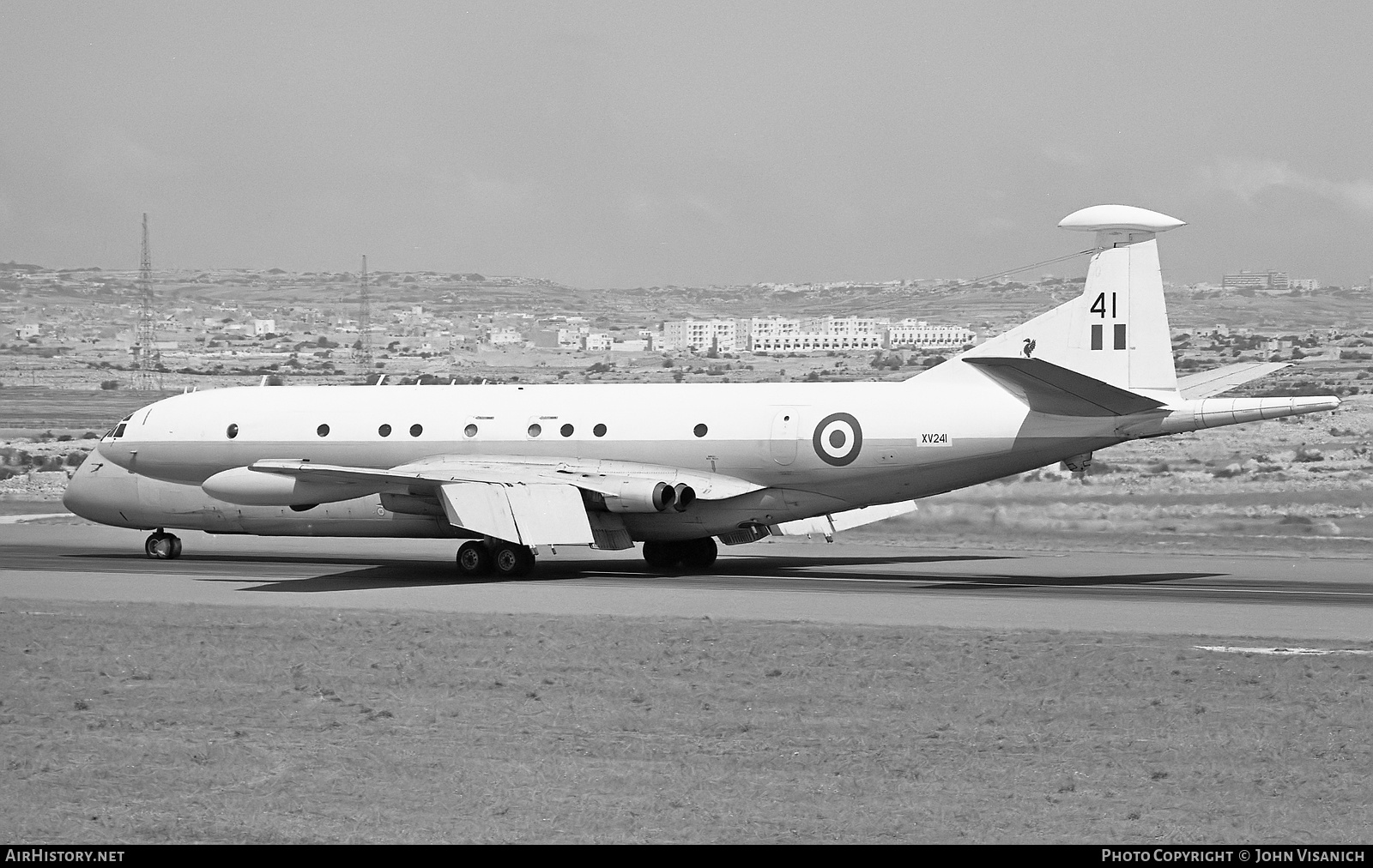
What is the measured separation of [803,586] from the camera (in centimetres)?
2452

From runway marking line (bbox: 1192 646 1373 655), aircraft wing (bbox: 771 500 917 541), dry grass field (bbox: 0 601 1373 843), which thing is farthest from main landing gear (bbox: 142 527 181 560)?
runway marking line (bbox: 1192 646 1373 655)

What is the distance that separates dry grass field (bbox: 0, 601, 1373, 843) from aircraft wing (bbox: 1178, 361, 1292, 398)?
8.16m

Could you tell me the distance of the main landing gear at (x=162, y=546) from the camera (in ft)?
102

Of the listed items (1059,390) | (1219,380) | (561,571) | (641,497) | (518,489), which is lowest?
(561,571)

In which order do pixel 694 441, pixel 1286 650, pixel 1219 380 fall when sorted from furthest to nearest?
pixel 694 441 → pixel 1219 380 → pixel 1286 650

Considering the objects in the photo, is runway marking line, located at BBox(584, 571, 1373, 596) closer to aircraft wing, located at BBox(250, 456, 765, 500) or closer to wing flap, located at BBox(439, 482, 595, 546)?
aircraft wing, located at BBox(250, 456, 765, 500)

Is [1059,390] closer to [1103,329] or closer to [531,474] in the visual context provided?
[1103,329]

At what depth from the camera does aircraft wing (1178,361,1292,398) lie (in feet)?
80.8

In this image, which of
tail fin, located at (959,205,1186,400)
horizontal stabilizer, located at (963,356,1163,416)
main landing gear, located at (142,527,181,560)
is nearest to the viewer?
horizontal stabilizer, located at (963,356,1163,416)

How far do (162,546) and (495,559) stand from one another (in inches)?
329

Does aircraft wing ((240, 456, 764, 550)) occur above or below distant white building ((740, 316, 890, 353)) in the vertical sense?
below

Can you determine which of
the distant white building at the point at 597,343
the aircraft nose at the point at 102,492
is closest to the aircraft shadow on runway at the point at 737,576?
the aircraft nose at the point at 102,492

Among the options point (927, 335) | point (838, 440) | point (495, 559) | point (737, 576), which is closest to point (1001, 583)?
point (838, 440)
